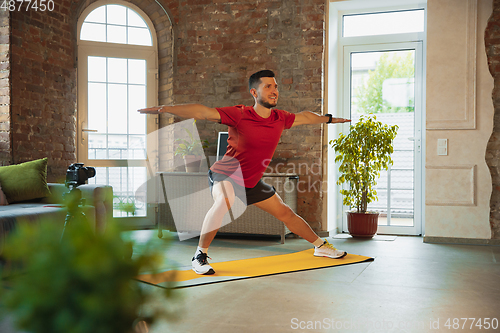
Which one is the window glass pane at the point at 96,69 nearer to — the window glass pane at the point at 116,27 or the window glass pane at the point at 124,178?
the window glass pane at the point at 116,27

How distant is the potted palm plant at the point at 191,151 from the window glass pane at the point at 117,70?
1.10 m

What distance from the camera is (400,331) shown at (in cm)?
179

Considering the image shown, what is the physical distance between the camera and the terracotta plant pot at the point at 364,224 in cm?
464

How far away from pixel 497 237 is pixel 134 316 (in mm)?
4649

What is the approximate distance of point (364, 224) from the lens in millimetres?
4664

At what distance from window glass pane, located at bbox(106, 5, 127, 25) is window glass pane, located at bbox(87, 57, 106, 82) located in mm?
514

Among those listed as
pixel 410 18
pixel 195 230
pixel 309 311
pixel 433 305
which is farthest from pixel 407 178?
pixel 309 311

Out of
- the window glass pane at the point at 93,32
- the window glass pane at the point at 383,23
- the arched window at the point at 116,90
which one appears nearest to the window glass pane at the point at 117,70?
the arched window at the point at 116,90

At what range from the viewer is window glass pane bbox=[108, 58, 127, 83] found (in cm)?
515

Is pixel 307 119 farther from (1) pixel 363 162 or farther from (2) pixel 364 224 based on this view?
(2) pixel 364 224

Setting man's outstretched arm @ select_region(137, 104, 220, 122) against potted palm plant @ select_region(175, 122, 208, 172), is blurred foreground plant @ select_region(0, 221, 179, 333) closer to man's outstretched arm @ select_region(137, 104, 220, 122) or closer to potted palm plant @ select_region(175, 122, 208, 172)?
man's outstretched arm @ select_region(137, 104, 220, 122)

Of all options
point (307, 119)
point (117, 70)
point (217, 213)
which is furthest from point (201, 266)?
point (117, 70)

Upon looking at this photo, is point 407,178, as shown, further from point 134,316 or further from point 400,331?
point 134,316

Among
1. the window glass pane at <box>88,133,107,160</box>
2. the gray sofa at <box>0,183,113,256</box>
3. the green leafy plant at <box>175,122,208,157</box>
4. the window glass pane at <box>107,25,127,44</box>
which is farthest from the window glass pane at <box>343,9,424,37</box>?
the gray sofa at <box>0,183,113,256</box>
